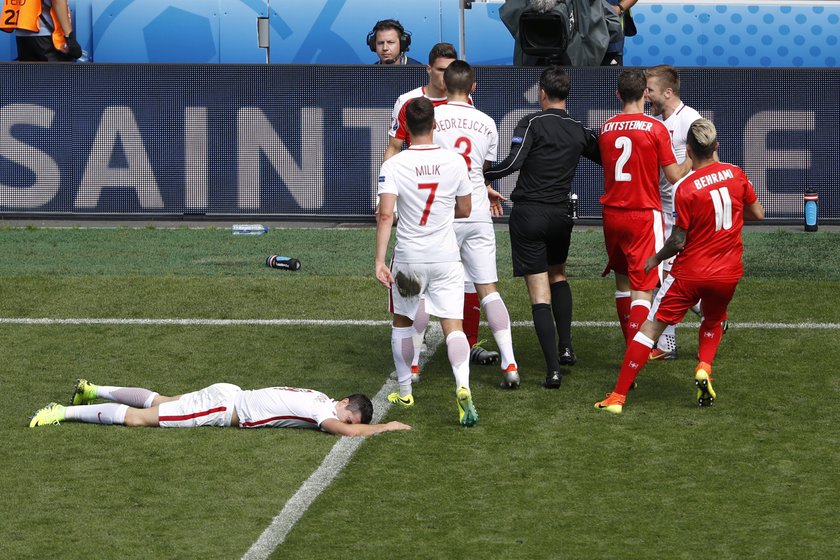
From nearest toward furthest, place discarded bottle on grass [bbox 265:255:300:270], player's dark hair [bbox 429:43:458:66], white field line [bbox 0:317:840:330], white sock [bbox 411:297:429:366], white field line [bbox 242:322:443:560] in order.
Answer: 1. white field line [bbox 242:322:443:560]
2. white sock [bbox 411:297:429:366]
3. player's dark hair [bbox 429:43:458:66]
4. white field line [bbox 0:317:840:330]
5. discarded bottle on grass [bbox 265:255:300:270]

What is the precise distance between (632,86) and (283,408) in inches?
132

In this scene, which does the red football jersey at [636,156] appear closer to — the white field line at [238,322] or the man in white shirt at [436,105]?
the man in white shirt at [436,105]

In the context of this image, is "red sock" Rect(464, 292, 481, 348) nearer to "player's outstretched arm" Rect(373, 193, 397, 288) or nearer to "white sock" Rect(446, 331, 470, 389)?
"white sock" Rect(446, 331, 470, 389)

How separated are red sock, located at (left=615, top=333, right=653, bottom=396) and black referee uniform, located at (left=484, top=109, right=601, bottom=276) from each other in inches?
42.9

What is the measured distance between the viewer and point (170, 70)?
17.0m

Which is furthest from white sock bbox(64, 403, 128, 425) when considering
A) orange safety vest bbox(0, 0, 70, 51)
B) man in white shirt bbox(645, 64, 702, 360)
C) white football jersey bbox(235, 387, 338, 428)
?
orange safety vest bbox(0, 0, 70, 51)

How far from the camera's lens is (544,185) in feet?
30.9

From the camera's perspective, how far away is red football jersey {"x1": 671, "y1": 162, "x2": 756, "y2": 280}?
8367mm

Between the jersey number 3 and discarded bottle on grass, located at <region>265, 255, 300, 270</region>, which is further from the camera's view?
discarded bottle on grass, located at <region>265, 255, 300, 270</region>

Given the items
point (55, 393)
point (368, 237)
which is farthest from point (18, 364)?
point (368, 237)

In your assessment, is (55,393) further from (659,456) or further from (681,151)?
(681,151)

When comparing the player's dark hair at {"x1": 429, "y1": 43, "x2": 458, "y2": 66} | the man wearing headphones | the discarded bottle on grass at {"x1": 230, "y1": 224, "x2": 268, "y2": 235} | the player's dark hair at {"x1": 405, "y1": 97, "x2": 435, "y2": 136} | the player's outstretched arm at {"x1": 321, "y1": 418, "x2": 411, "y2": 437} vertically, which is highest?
the man wearing headphones

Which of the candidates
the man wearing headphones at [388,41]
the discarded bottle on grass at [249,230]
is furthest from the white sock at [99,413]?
the man wearing headphones at [388,41]

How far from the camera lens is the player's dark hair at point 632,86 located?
9.31m
